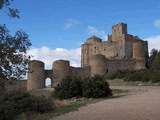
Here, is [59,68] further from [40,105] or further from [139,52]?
[40,105]

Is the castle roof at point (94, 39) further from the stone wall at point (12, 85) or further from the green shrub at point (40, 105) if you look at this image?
the green shrub at point (40, 105)

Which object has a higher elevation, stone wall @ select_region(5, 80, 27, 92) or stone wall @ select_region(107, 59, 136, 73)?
stone wall @ select_region(107, 59, 136, 73)

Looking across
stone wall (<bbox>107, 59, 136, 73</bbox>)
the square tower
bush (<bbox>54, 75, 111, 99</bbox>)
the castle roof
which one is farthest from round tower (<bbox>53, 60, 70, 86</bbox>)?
bush (<bbox>54, 75, 111, 99</bbox>)

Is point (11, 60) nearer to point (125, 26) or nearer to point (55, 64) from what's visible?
point (55, 64)

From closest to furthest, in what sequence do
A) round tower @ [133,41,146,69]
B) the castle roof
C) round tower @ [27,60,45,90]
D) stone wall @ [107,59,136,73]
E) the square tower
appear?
round tower @ [27,60,45,90] → stone wall @ [107,59,136,73] → round tower @ [133,41,146,69] → the square tower → the castle roof

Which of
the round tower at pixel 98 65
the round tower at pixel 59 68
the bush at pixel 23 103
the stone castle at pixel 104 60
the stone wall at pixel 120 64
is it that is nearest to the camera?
the bush at pixel 23 103

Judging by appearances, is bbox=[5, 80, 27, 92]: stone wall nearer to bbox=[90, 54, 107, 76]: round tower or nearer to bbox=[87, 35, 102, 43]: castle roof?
bbox=[90, 54, 107, 76]: round tower

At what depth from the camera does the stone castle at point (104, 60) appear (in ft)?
212

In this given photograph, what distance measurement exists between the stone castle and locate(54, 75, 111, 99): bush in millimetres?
27927

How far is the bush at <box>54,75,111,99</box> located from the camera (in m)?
27.6

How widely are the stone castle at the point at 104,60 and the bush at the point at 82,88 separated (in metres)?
27.9

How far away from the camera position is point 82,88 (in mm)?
28703

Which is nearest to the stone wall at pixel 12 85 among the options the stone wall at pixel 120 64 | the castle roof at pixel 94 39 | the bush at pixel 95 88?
the bush at pixel 95 88

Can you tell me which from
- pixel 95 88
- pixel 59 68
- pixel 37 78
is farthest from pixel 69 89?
pixel 59 68
